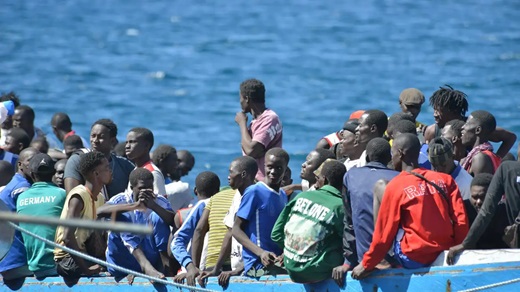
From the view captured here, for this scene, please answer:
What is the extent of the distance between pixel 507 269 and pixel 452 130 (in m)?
2.20

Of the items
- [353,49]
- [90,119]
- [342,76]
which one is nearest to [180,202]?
[90,119]

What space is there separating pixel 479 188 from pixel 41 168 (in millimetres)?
4061

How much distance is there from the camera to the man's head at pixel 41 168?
39.3 feet

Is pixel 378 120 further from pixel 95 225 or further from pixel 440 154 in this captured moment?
pixel 95 225

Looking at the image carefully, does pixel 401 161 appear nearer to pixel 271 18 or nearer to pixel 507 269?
pixel 507 269

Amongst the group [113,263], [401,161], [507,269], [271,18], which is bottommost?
[271,18]

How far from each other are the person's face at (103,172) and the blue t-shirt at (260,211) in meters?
1.49

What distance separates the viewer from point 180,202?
13203 mm

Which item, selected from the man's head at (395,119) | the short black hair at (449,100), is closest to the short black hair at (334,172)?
the man's head at (395,119)

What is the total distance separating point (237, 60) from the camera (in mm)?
46312

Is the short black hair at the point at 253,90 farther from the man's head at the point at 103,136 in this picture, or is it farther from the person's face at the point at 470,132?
the person's face at the point at 470,132

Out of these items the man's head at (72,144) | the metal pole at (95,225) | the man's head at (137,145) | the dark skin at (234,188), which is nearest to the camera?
the metal pole at (95,225)

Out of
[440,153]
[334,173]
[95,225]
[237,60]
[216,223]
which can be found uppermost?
[95,225]

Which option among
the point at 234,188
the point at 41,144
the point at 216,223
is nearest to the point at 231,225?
the point at 216,223
